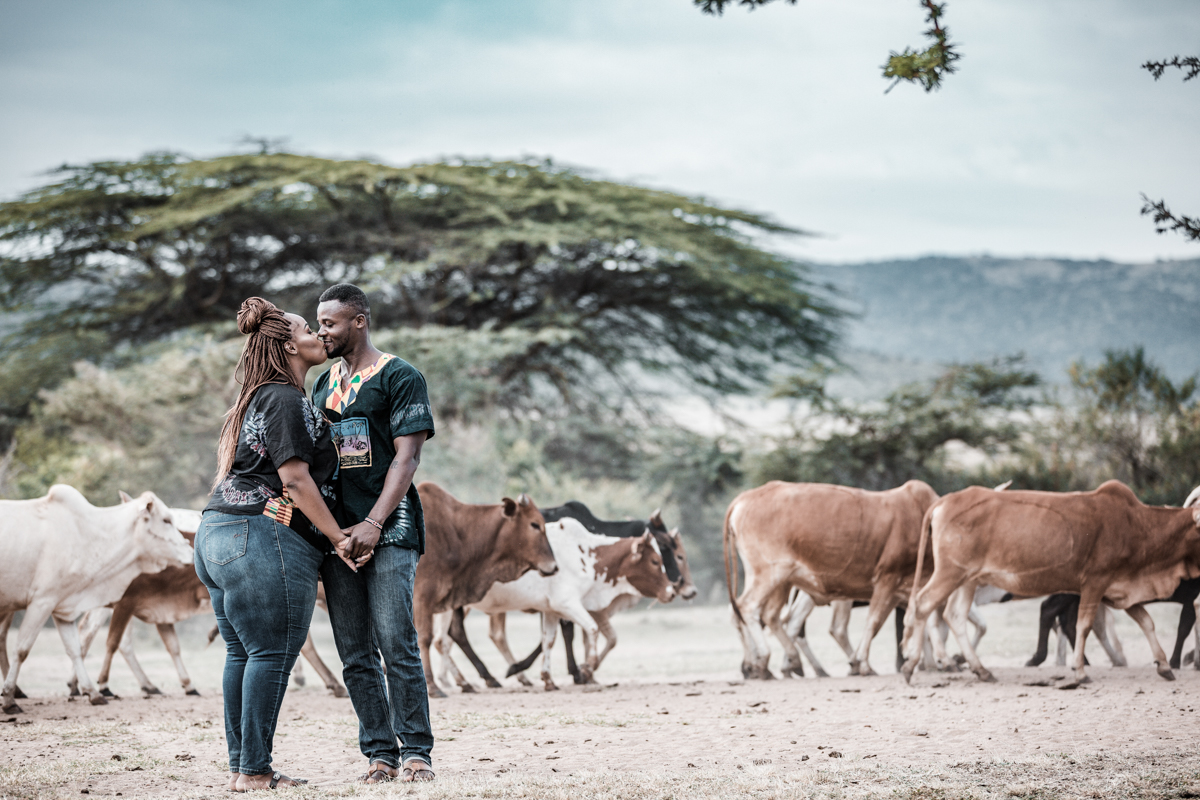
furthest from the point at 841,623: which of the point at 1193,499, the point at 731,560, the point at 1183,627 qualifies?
the point at 1193,499

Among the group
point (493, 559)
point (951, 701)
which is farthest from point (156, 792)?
point (951, 701)

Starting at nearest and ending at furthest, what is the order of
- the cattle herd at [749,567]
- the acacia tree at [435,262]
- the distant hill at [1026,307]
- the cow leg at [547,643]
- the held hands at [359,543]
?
1. the held hands at [359,543]
2. the cattle herd at [749,567]
3. the cow leg at [547,643]
4. the acacia tree at [435,262]
5. the distant hill at [1026,307]

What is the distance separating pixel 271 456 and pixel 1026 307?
6746 centimetres

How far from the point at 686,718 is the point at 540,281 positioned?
2315cm

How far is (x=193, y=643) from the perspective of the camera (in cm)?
2077

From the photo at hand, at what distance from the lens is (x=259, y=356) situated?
511cm

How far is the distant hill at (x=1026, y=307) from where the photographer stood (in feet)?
207

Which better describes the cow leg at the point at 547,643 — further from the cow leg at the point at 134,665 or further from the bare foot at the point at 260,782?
the bare foot at the point at 260,782

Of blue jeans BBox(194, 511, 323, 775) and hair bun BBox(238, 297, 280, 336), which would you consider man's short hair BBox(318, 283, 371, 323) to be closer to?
hair bun BBox(238, 297, 280, 336)

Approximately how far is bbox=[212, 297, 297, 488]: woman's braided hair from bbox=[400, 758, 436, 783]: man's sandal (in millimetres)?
1528

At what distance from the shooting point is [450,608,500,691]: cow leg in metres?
10.7

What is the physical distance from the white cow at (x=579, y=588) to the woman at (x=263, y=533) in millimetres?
5207

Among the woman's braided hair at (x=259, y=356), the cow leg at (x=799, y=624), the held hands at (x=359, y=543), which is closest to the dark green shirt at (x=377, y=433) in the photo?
the held hands at (x=359, y=543)

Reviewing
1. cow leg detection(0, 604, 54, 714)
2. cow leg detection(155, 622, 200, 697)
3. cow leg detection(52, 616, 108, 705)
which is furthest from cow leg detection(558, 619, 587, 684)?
cow leg detection(0, 604, 54, 714)
